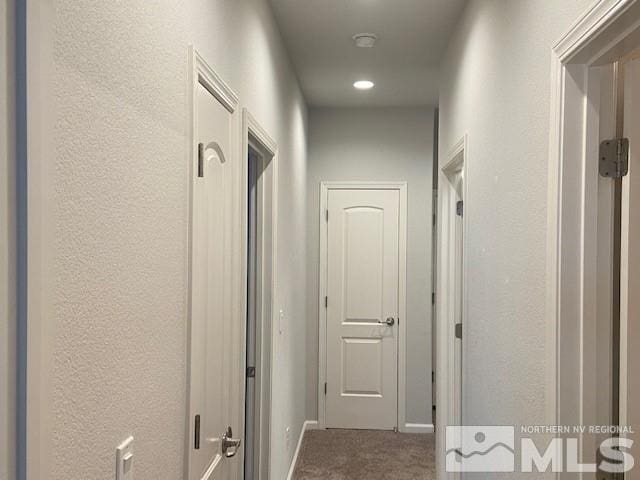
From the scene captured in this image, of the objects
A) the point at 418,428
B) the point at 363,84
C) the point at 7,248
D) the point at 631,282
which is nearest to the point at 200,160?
the point at 7,248

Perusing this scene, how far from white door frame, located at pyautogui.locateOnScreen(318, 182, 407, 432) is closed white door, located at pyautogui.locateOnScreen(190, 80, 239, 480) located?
2882 millimetres

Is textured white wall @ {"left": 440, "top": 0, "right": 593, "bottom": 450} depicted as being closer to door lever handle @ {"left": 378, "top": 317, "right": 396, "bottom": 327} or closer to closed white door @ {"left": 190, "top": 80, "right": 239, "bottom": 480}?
closed white door @ {"left": 190, "top": 80, "right": 239, "bottom": 480}

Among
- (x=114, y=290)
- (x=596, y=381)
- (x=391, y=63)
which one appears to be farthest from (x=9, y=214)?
(x=391, y=63)

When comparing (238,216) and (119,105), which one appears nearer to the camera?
(119,105)

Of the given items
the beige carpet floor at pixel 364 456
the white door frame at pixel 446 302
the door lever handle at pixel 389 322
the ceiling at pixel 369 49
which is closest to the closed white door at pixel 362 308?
the door lever handle at pixel 389 322

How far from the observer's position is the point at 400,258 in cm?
486

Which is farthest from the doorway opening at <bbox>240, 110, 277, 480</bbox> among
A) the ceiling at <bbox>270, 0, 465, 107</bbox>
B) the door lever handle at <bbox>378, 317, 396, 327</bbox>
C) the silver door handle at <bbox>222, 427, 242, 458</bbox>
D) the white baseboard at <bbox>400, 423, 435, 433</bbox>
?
the white baseboard at <bbox>400, 423, 435, 433</bbox>

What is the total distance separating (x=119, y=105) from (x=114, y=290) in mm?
339

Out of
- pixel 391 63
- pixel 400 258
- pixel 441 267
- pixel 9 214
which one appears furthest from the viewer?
pixel 400 258

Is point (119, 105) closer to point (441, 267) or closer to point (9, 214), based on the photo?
point (9, 214)

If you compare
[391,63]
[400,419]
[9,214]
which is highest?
[391,63]

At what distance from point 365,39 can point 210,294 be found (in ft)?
6.71

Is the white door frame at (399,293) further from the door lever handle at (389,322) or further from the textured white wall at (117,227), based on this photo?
the textured white wall at (117,227)

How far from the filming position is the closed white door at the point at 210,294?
1.52 meters
